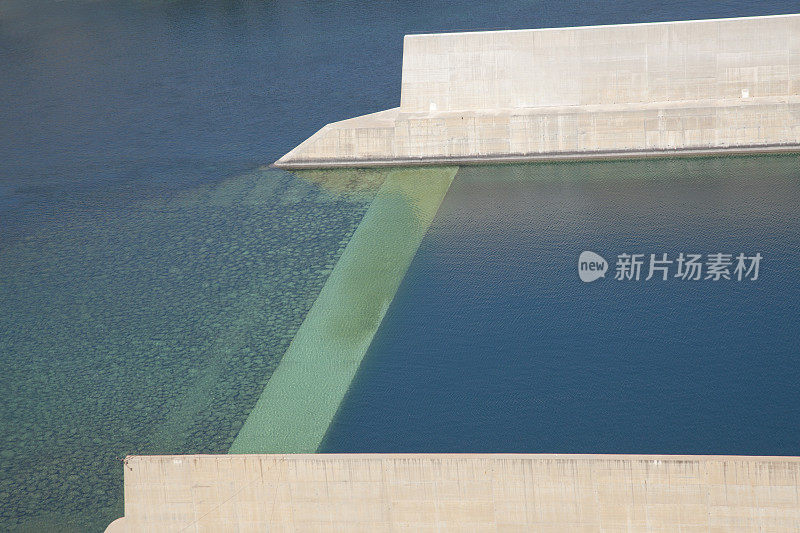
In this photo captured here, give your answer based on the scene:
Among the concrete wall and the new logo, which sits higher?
the concrete wall

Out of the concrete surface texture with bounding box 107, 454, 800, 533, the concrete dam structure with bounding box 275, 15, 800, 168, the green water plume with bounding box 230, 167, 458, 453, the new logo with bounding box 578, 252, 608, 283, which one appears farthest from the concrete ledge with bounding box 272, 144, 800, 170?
the concrete surface texture with bounding box 107, 454, 800, 533

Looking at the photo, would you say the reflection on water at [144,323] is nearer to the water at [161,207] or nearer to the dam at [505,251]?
the water at [161,207]

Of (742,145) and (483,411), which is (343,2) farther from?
(483,411)

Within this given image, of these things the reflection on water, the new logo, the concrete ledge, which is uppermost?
the concrete ledge

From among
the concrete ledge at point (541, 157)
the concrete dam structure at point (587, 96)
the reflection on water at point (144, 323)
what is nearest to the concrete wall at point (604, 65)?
the concrete dam structure at point (587, 96)

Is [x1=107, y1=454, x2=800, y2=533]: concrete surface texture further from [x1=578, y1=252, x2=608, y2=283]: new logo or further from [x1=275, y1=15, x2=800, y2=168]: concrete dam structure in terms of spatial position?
[x1=275, y1=15, x2=800, y2=168]: concrete dam structure

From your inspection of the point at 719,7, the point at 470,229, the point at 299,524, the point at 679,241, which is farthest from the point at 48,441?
the point at 719,7
